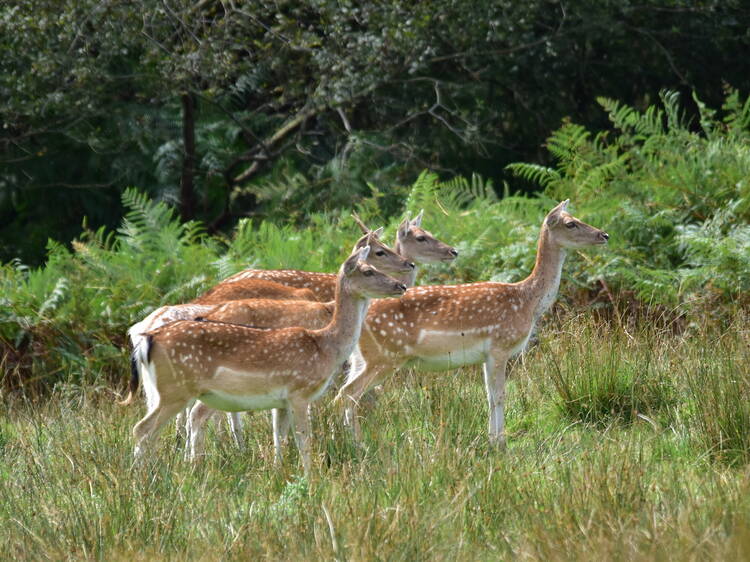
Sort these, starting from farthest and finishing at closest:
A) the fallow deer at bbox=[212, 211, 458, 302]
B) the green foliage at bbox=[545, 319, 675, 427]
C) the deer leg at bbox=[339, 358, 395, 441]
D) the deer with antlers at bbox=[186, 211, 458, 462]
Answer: the fallow deer at bbox=[212, 211, 458, 302] → the deer leg at bbox=[339, 358, 395, 441] → the green foliage at bbox=[545, 319, 675, 427] → the deer with antlers at bbox=[186, 211, 458, 462]

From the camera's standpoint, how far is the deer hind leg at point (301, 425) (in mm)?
5961

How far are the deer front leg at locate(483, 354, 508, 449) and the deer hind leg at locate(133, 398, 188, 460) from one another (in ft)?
5.56

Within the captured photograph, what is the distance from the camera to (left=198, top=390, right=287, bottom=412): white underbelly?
6.12 m

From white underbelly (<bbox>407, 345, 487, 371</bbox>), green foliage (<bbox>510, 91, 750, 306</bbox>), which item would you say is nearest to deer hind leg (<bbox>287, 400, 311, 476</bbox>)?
white underbelly (<bbox>407, 345, 487, 371</bbox>)

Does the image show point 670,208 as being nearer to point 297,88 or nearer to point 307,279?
point 307,279

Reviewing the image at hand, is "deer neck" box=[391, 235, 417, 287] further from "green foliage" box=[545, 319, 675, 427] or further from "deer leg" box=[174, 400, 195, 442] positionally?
"deer leg" box=[174, 400, 195, 442]

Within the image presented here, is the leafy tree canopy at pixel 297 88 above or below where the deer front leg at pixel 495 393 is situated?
above

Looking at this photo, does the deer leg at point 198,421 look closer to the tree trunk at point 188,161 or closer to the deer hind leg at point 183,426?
the deer hind leg at point 183,426

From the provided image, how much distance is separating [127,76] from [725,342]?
277 inches

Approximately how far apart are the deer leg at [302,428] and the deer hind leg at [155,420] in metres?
0.57

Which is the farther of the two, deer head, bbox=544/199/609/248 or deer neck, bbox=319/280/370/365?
deer head, bbox=544/199/609/248

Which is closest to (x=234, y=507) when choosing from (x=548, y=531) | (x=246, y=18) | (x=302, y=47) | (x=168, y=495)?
(x=168, y=495)

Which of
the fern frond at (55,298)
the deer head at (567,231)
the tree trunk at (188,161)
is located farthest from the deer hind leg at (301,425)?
the tree trunk at (188,161)

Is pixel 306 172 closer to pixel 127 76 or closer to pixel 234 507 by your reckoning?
pixel 127 76
